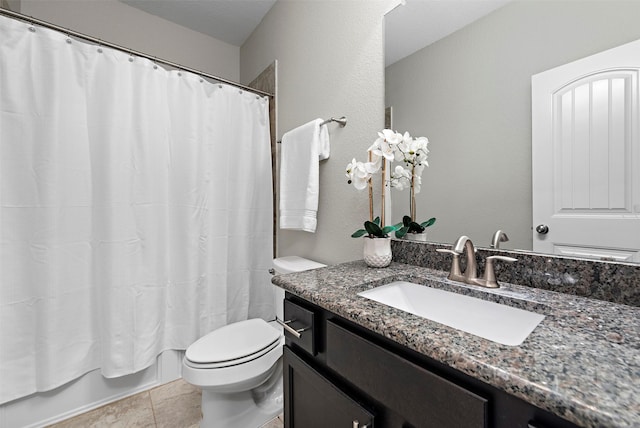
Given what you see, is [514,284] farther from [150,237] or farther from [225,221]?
[150,237]

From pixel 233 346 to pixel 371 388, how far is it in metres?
0.91

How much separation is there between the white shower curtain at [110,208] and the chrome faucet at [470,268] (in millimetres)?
1393

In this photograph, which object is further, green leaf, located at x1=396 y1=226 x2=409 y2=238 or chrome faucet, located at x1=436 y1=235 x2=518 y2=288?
green leaf, located at x1=396 y1=226 x2=409 y2=238

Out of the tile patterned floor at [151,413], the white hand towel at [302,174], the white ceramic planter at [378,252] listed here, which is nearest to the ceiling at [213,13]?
the white hand towel at [302,174]

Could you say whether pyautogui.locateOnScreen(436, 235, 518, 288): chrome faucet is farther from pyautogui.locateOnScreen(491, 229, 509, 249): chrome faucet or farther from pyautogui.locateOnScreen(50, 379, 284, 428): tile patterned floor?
pyautogui.locateOnScreen(50, 379, 284, 428): tile patterned floor

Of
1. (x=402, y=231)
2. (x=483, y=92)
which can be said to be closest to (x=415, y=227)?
(x=402, y=231)

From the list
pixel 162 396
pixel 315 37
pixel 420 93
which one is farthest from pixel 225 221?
pixel 420 93

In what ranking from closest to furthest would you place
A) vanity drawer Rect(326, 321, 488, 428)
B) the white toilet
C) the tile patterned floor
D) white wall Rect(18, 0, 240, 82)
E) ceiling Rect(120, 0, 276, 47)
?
vanity drawer Rect(326, 321, 488, 428)
the white toilet
the tile patterned floor
white wall Rect(18, 0, 240, 82)
ceiling Rect(120, 0, 276, 47)

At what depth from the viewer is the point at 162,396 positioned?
5.01ft

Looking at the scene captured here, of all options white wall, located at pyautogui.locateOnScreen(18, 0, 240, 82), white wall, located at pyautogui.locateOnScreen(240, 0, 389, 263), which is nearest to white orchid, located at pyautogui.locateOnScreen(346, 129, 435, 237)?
white wall, located at pyautogui.locateOnScreen(240, 0, 389, 263)

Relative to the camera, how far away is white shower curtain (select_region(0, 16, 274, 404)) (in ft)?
4.02

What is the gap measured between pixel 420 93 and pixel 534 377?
0.99m

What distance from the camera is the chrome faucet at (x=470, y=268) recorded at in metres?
0.77

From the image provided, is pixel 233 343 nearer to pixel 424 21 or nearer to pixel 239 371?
pixel 239 371
